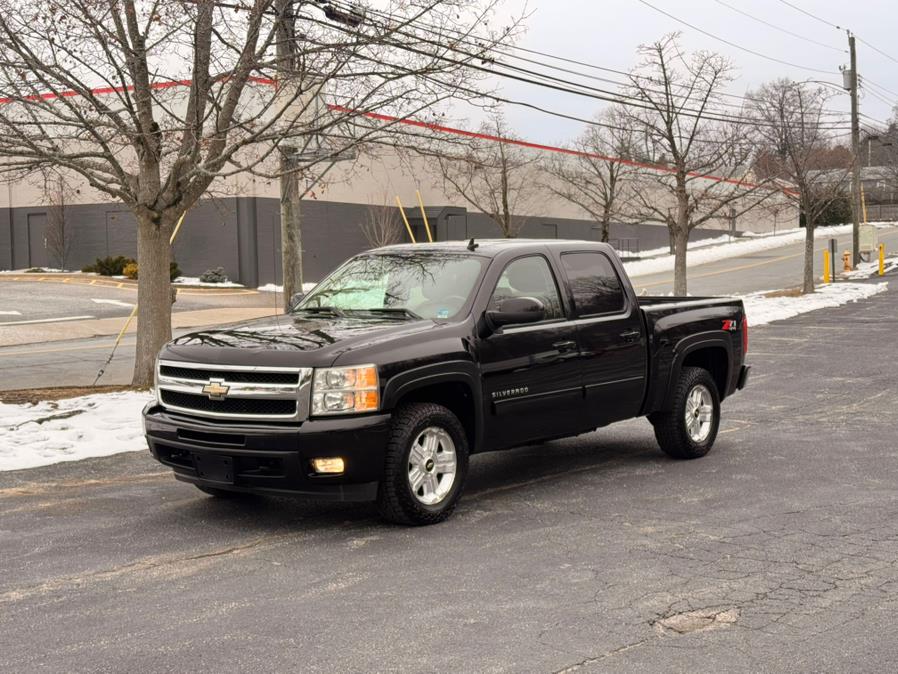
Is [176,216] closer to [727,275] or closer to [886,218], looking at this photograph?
[727,275]

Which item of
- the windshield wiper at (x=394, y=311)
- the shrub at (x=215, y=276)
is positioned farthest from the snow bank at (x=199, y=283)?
the windshield wiper at (x=394, y=311)

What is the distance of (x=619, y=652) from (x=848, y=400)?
9.10 metres

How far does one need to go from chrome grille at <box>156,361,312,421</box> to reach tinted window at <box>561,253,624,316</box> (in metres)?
2.63

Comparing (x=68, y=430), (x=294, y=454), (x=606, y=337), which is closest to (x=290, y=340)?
(x=294, y=454)

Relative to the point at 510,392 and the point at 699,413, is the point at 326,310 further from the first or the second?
the point at 699,413

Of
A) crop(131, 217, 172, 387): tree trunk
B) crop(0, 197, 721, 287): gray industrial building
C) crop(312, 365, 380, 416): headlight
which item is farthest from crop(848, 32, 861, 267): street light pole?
crop(312, 365, 380, 416): headlight

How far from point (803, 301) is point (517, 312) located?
77.7 ft

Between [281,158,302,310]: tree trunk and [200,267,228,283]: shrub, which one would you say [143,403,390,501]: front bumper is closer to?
[281,158,302,310]: tree trunk

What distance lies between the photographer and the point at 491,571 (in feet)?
19.3

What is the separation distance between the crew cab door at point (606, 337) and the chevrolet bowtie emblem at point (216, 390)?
2.75 meters

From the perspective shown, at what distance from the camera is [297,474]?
6453 mm

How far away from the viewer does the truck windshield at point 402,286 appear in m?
7.52

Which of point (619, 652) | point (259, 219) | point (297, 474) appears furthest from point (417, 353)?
point (259, 219)

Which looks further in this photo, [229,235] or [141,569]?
[229,235]
